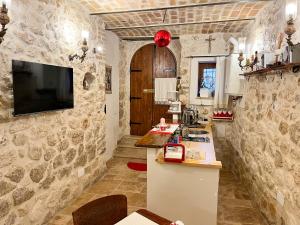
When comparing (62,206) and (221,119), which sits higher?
(221,119)

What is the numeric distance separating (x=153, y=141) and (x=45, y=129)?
1.21 meters

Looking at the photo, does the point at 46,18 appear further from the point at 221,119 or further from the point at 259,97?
the point at 221,119

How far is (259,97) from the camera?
293 cm

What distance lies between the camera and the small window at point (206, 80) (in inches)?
179

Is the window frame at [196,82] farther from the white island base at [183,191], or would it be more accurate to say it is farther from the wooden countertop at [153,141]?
the white island base at [183,191]

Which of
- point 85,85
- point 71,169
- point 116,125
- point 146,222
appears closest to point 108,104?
point 116,125

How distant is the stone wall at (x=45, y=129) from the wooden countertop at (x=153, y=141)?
3.48 ft

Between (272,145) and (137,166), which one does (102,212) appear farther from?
(137,166)

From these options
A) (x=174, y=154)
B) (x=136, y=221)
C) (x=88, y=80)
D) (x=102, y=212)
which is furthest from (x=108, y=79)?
(x=136, y=221)

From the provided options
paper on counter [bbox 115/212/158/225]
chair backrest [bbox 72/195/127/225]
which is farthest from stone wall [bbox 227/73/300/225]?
chair backrest [bbox 72/195/127/225]

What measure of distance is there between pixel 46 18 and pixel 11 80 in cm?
86

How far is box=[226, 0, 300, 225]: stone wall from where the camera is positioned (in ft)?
6.31

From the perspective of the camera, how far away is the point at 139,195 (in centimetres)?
322

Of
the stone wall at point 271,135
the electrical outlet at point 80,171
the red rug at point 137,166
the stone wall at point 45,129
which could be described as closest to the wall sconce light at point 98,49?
the stone wall at point 45,129
